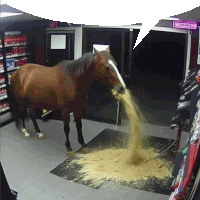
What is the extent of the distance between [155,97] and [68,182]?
0.51m

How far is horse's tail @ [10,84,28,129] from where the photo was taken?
90 cm

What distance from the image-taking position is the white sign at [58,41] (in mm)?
819

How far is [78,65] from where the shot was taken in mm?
860

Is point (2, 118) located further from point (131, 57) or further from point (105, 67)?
point (131, 57)

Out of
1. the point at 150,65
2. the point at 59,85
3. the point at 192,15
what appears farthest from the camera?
the point at 59,85

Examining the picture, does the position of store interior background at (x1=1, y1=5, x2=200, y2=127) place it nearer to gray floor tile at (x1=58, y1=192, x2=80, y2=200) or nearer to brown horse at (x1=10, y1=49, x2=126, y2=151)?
brown horse at (x1=10, y1=49, x2=126, y2=151)

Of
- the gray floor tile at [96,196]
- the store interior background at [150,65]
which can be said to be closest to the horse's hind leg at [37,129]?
the store interior background at [150,65]

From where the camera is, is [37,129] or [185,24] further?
[37,129]

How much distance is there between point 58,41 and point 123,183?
0.64m

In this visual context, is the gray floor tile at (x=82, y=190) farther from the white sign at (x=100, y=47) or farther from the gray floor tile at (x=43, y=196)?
the white sign at (x=100, y=47)

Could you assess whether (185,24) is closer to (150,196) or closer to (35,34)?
(35,34)

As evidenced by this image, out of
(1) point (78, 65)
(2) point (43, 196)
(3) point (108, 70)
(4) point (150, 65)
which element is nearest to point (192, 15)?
(4) point (150, 65)

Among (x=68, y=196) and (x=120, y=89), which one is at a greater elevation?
(x=120, y=89)

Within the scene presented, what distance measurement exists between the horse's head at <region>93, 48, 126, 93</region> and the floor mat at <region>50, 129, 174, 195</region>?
0.79 feet
